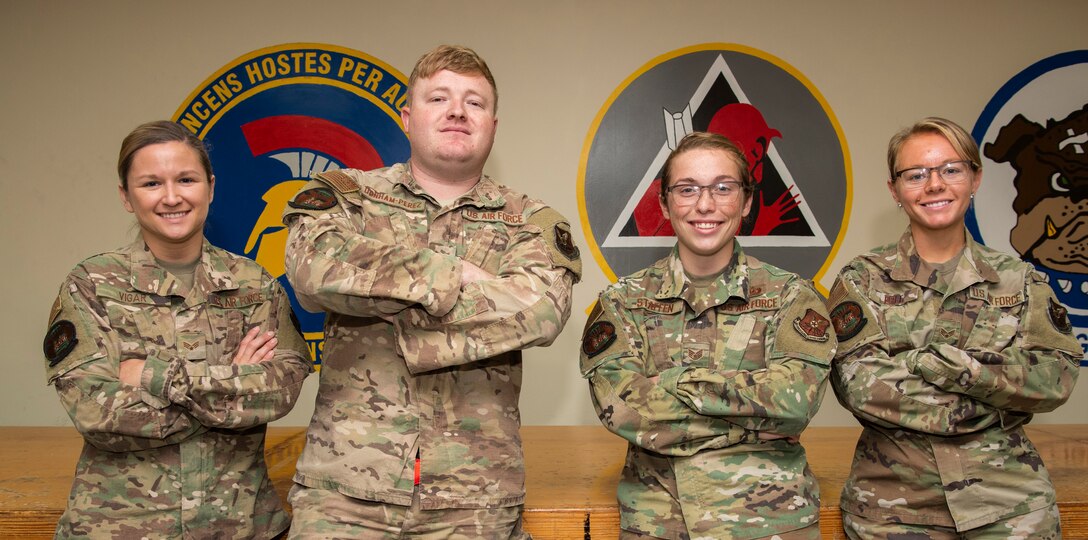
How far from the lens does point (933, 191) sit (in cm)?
238

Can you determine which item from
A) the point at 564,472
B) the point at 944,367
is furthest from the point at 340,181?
the point at 944,367

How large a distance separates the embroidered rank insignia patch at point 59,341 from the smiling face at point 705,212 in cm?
165

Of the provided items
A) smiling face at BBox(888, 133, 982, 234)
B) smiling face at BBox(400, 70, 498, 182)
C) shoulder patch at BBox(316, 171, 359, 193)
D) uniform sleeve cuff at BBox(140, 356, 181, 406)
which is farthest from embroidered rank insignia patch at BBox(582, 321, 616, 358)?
uniform sleeve cuff at BBox(140, 356, 181, 406)

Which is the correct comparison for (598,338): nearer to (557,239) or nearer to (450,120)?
(557,239)

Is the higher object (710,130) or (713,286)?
(710,130)

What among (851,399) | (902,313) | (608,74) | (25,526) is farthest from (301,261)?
(608,74)

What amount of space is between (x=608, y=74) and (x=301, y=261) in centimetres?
222

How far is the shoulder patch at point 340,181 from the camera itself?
2.22 metres

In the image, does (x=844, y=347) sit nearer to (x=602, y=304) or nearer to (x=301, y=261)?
(x=602, y=304)

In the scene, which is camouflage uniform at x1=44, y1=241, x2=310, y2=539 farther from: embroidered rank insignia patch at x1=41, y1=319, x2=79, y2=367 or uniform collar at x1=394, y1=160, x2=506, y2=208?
uniform collar at x1=394, y1=160, x2=506, y2=208

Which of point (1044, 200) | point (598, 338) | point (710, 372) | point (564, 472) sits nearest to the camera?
point (710, 372)

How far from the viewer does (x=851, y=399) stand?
7.43 ft

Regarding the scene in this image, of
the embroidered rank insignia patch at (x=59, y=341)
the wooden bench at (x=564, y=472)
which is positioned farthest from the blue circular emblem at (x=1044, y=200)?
the embroidered rank insignia patch at (x=59, y=341)

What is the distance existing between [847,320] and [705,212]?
0.53 metres
